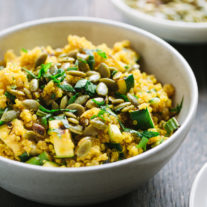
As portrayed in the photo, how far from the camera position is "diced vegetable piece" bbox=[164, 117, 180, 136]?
2281 mm

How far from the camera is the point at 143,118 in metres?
2.21

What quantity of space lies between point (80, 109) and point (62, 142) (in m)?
0.30

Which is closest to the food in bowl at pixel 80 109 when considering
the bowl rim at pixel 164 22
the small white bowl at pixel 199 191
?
the small white bowl at pixel 199 191

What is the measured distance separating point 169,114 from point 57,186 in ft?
3.41

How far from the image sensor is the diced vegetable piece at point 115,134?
6.71 ft

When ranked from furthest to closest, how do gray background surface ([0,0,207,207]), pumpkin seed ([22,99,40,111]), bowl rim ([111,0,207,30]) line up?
bowl rim ([111,0,207,30]), gray background surface ([0,0,207,207]), pumpkin seed ([22,99,40,111])

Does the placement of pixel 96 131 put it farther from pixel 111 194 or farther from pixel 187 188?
pixel 187 188

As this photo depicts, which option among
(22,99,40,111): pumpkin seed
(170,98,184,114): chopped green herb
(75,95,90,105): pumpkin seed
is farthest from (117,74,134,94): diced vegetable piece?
(22,99,40,111): pumpkin seed

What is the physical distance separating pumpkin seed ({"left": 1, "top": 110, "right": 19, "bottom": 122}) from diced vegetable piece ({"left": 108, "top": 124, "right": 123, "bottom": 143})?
58 centimetres

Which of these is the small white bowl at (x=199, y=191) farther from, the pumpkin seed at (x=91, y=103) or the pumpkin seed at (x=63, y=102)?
the pumpkin seed at (x=63, y=102)

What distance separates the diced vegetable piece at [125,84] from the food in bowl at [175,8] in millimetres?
1680

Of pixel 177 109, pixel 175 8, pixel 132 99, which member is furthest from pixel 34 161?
pixel 175 8

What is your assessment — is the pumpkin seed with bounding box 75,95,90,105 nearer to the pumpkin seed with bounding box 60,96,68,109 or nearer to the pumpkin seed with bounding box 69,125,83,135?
the pumpkin seed with bounding box 60,96,68,109

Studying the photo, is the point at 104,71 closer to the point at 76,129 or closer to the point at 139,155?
the point at 76,129
